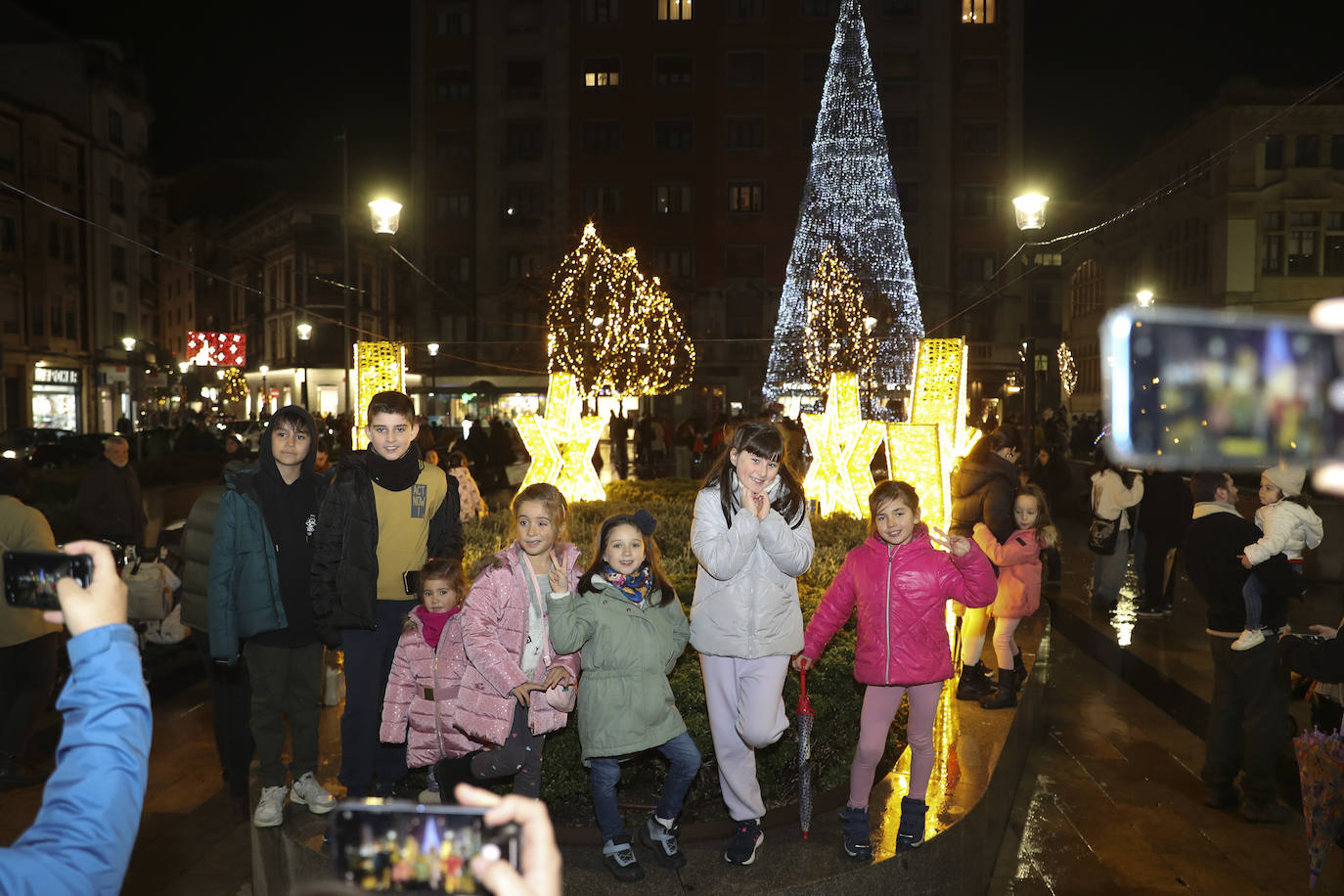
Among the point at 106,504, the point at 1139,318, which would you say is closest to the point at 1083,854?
the point at 1139,318

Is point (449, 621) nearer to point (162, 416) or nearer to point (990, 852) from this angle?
point (990, 852)

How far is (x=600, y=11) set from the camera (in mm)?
50750

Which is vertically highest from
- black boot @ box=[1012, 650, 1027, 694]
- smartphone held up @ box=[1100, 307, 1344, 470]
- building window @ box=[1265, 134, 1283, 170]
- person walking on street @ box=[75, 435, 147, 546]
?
building window @ box=[1265, 134, 1283, 170]

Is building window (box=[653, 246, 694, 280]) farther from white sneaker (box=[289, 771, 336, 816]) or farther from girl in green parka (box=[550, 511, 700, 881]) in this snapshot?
girl in green parka (box=[550, 511, 700, 881])

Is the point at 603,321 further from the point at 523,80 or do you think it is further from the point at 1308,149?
the point at 1308,149

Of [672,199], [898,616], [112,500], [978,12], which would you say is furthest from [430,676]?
[978,12]

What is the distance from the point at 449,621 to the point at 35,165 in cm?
4891

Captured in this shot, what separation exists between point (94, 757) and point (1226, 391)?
5.80ft

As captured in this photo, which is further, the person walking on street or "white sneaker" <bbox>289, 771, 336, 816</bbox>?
the person walking on street

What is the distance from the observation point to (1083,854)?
582 centimetres

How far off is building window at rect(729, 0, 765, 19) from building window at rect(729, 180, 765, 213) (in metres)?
7.68

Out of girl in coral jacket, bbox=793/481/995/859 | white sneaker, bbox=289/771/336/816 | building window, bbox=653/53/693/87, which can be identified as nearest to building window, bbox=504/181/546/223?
building window, bbox=653/53/693/87

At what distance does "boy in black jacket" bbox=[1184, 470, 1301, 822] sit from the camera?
6.00 meters

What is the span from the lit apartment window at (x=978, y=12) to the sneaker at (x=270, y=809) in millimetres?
51811
